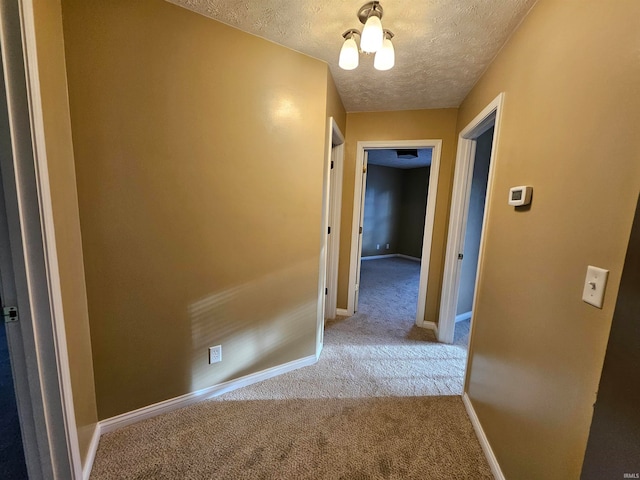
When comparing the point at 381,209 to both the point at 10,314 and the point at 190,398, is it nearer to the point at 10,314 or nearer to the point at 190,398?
the point at 190,398

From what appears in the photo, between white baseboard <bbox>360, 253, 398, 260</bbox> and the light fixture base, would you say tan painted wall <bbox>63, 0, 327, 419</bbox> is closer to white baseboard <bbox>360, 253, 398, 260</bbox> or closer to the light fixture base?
the light fixture base

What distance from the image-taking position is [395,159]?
5.38 meters

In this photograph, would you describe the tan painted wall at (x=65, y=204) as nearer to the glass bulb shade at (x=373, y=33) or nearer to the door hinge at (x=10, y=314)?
the door hinge at (x=10, y=314)

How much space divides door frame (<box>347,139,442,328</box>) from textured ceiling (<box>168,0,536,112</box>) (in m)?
0.64

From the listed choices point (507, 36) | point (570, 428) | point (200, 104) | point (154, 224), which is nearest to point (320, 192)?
point (200, 104)

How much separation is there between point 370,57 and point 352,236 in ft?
5.57

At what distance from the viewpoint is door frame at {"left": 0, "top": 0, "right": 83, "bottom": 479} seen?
785mm

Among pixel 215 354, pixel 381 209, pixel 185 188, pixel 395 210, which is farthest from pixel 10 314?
pixel 395 210

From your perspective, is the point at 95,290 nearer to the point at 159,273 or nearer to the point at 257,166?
the point at 159,273

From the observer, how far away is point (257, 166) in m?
1.63

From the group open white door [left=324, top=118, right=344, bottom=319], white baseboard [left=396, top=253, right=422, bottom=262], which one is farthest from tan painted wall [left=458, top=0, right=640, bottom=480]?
white baseboard [left=396, top=253, right=422, bottom=262]

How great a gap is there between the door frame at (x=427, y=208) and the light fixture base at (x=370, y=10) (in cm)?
143

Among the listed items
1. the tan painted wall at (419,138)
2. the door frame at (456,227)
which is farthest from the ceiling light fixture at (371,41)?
the tan painted wall at (419,138)

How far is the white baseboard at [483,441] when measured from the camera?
1234mm
